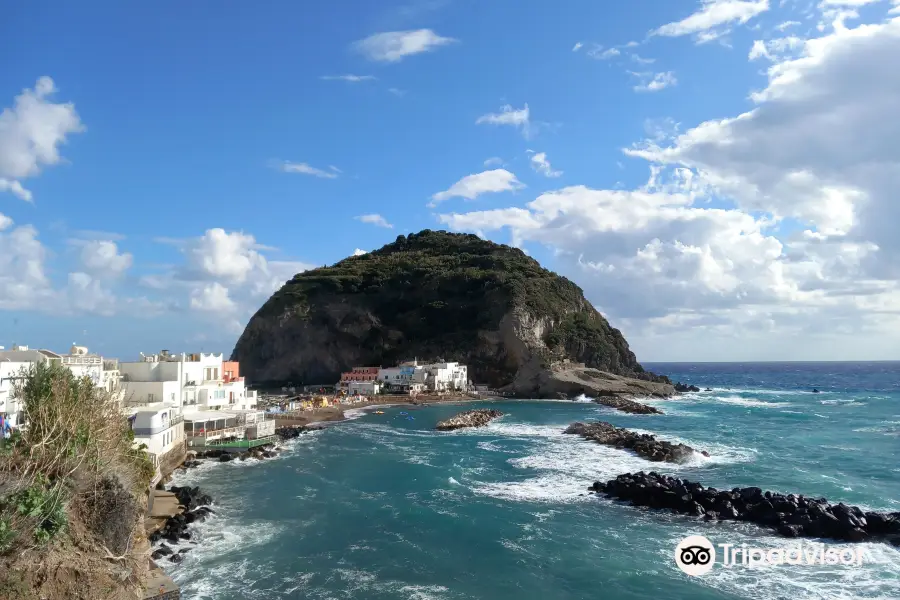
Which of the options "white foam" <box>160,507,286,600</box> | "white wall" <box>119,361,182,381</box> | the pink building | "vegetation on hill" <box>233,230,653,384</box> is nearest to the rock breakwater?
"white wall" <box>119,361,182,381</box>

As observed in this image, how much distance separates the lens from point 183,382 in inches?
1561

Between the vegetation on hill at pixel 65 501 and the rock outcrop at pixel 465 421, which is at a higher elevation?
the vegetation on hill at pixel 65 501

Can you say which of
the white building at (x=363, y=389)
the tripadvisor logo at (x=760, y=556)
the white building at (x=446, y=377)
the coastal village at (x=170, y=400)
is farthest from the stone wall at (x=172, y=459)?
the white building at (x=446, y=377)

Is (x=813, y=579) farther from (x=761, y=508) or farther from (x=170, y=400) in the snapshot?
(x=170, y=400)

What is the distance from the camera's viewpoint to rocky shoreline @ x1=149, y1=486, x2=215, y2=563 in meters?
20.3

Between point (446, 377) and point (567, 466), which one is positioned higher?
point (446, 377)

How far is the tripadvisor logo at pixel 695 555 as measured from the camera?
19172 millimetres

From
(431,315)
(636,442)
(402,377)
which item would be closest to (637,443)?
(636,442)

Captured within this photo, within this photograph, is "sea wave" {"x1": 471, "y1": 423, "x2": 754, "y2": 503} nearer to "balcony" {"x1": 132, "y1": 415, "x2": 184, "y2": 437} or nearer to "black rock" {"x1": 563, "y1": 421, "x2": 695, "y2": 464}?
"black rock" {"x1": 563, "y1": 421, "x2": 695, "y2": 464}

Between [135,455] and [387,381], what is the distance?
6821 cm

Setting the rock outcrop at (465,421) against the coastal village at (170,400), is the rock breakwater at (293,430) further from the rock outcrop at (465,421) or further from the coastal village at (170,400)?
the rock outcrop at (465,421)

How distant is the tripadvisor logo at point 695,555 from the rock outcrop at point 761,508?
349cm

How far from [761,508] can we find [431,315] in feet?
296

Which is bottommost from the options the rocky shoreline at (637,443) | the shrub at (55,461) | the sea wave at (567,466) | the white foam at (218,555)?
the white foam at (218,555)
